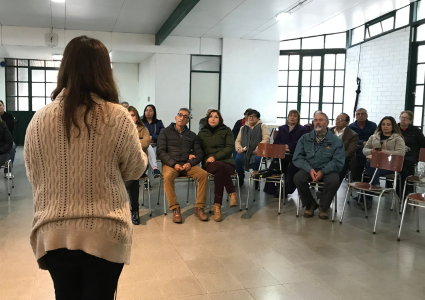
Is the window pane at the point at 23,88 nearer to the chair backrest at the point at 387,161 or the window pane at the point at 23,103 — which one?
the window pane at the point at 23,103

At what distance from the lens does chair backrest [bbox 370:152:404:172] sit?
427 centimetres

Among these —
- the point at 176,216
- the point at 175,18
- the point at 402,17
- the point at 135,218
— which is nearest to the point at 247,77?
the point at 175,18

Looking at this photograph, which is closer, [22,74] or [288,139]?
[288,139]

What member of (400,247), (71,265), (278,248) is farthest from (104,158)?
(400,247)

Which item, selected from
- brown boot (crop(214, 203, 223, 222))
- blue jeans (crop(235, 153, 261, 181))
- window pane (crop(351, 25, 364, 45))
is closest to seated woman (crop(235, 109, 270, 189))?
blue jeans (crop(235, 153, 261, 181))

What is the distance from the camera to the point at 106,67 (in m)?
1.25

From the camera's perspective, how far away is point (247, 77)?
32.1ft

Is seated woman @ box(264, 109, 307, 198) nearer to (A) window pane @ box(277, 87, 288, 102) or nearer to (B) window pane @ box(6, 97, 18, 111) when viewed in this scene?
(A) window pane @ box(277, 87, 288, 102)

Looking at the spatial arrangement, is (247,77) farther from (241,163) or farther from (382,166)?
(382,166)

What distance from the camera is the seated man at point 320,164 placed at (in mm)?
4508

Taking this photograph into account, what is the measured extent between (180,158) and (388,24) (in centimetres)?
585

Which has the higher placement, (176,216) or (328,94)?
(328,94)

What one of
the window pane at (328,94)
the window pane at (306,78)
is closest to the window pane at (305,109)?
the window pane at (328,94)

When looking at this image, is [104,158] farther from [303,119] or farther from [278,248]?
[303,119]
